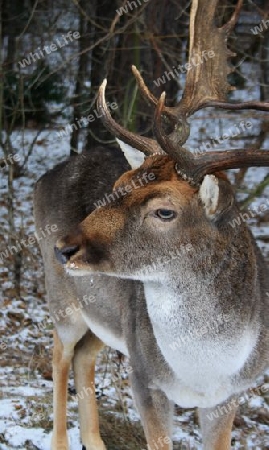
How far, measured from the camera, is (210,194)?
4082 mm

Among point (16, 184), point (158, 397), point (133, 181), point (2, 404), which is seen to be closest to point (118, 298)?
point (158, 397)

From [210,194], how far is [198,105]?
0.92m

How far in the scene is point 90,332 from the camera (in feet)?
20.3

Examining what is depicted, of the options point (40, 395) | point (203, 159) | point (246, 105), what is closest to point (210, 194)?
point (203, 159)

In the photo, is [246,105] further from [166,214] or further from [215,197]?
[166,214]

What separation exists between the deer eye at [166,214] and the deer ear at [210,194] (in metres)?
0.16

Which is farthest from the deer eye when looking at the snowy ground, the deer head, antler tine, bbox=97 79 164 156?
the snowy ground

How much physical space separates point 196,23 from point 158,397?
2.16 meters

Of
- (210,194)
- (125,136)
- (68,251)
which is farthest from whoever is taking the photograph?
(125,136)

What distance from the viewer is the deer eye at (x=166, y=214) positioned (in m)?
4.09

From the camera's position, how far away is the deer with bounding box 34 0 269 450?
4.09 metres

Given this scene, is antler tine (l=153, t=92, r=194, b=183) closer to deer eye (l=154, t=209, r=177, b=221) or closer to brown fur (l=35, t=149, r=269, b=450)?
brown fur (l=35, t=149, r=269, b=450)

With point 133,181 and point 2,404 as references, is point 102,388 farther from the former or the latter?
point 133,181

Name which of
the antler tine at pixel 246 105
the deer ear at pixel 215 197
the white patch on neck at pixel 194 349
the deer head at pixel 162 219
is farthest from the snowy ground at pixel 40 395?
the antler tine at pixel 246 105
